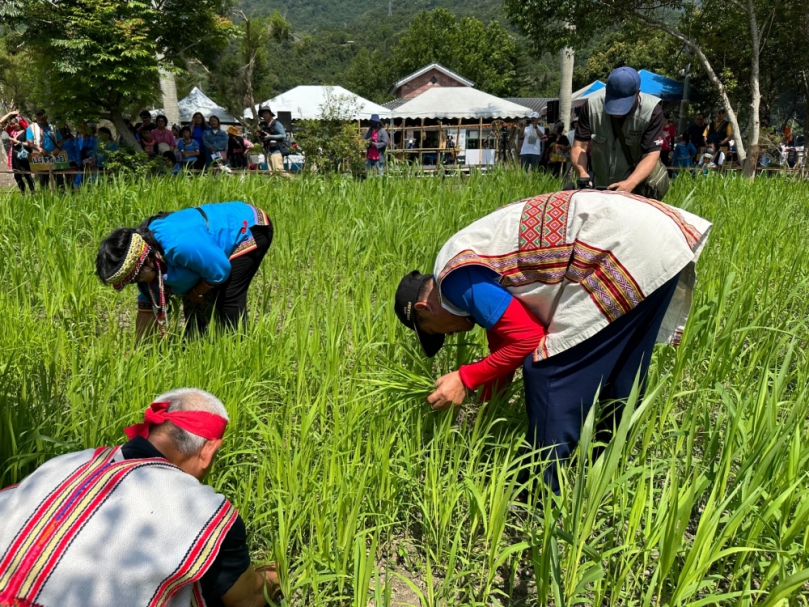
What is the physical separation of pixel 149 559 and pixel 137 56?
404 inches

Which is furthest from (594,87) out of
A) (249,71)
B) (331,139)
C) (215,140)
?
(249,71)

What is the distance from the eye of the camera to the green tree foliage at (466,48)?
46469 millimetres

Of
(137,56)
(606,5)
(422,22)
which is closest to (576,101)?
(606,5)

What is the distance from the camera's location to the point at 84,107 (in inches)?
387

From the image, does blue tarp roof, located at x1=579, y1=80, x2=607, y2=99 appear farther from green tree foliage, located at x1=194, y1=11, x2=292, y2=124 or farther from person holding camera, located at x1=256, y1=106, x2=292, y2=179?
green tree foliage, located at x1=194, y1=11, x2=292, y2=124

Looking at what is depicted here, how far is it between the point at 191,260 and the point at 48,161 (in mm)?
7577

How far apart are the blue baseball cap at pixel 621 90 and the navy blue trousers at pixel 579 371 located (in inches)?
64.4

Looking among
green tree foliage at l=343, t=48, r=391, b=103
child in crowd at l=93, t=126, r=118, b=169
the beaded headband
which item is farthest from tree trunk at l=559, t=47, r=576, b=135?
green tree foliage at l=343, t=48, r=391, b=103

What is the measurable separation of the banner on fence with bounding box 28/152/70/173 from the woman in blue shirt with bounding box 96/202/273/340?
6733mm

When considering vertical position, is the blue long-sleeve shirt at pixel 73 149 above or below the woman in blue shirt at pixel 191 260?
above

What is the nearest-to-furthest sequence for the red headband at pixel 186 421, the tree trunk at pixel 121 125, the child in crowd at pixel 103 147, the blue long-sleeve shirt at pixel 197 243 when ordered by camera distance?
1. the red headband at pixel 186 421
2. the blue long-sleeve shirt at pixel 197 243
3. the child in crowd at pixel 103 147
4. the tree trunk at pixel 121 125

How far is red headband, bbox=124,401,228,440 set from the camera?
55.6 inches

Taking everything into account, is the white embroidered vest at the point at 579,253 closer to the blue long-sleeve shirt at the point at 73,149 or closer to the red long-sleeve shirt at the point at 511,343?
the red long-sleeve shirt at the point at 511,343

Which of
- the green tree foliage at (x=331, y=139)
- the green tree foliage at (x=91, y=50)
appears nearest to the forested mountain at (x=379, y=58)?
the green tree foliage at (x=91, y=50)
